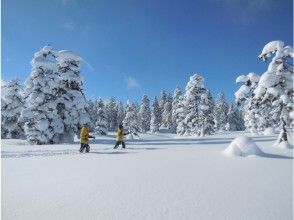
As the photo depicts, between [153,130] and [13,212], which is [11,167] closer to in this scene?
[13,212]

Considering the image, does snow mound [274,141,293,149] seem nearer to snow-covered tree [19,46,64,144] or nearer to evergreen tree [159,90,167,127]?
snow-covered tree [19,46,64,144]

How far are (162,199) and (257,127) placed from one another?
5720 centimetres

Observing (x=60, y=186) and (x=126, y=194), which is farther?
(x=60, y=186)

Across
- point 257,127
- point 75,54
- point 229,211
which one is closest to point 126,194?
point 229,211

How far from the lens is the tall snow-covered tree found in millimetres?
55781

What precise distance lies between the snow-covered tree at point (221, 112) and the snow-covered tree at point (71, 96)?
71.7 metres

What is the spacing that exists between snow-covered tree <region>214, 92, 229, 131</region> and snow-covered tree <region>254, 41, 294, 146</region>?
7781cm

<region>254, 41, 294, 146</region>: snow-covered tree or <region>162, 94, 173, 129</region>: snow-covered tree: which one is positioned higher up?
<region>162, 94, 173, 129</region>: snow-covered tree

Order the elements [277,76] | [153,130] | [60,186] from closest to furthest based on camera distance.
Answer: [60,186], [277,76], [153,130]

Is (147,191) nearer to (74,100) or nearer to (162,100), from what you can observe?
(74,100)

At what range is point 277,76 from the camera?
21875 mm

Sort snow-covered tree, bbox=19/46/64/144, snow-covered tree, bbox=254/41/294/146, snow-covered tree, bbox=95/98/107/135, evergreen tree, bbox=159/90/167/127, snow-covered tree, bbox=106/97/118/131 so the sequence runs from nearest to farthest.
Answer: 1. snow-covered tree, bbox=254/41/294/146
2. snow-covered tree, bbox=19/46/64/144
3. snow-covered tree, bbox=95/98/107/135
4. evergreen tree, bbox=159/90/167/127
5. snow-covered tree, bbox=106/97/118/131

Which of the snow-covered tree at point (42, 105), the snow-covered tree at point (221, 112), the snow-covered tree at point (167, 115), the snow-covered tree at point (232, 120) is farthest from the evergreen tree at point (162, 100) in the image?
the snow-covered tree at point (42, 105)

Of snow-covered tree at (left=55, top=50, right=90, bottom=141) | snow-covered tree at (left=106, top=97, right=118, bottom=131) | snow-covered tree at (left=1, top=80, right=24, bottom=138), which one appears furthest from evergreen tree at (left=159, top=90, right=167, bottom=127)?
snow-covered tree at (left=55, top=50, right=90, bottom=141)
